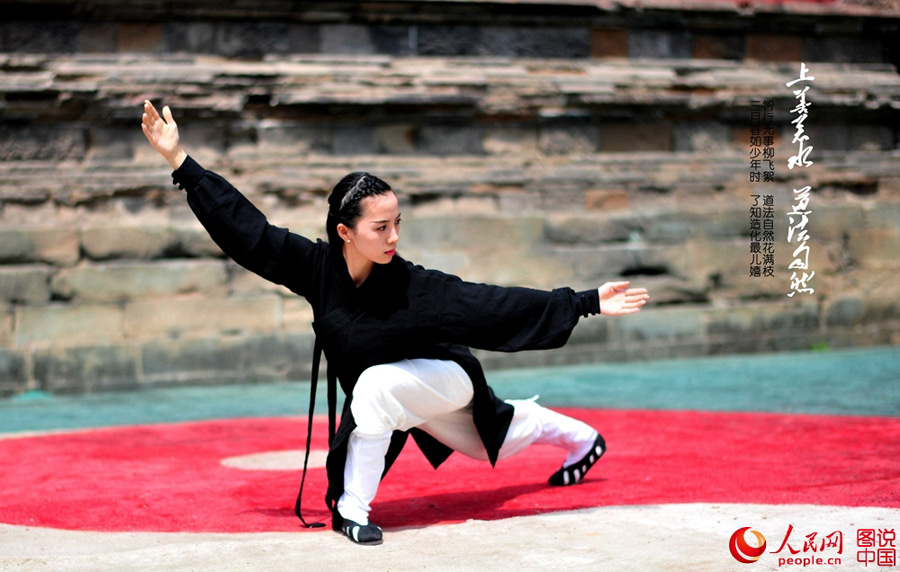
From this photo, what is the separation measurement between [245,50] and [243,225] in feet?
16.2

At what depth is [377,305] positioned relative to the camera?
411cm

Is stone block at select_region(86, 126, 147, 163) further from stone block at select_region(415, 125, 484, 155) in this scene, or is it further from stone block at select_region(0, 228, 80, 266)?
stone block at select_region(415, 125, 484, 155)

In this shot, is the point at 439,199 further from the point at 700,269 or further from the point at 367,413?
the point at 367,413

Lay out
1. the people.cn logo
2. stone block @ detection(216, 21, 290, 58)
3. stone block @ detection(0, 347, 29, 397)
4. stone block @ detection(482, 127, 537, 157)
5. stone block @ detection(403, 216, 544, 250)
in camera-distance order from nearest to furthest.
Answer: the people.cn logo
stone block @ detection(0, 347, 29, 397)
stone block @ detection(216, 21, 290, 58)
stone block @ detection(403, 216, 544, 250)
stone block @ detection(482, 127, 537, 157)

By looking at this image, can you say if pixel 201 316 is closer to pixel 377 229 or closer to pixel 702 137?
pixel 702 137

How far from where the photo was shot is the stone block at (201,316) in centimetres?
840

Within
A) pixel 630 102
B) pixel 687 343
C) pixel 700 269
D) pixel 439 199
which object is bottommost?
pixel 687 343

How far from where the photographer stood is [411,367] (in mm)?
4074

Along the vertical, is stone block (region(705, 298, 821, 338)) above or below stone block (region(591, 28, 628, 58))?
below

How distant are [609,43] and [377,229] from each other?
6155mm

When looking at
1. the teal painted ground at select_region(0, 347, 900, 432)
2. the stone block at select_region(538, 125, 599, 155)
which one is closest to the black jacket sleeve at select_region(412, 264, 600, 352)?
the teal painted ground at select_region(0, 347, 900, 432)

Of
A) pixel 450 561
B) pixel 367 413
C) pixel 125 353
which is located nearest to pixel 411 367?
pixel 367 413

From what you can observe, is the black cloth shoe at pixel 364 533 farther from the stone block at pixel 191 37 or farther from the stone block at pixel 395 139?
the stone block at pixel 191 37

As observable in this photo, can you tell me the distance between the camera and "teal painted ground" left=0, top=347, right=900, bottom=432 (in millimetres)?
7172
